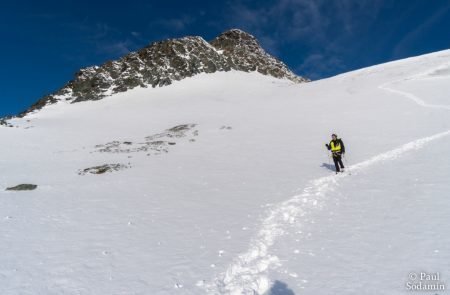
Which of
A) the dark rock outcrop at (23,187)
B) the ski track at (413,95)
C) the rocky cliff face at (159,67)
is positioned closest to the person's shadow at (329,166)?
the dark rock outcrop at (23,187)

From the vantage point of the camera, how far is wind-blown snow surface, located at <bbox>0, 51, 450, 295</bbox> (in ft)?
26.0

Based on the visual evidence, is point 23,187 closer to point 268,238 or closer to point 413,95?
point 268,238

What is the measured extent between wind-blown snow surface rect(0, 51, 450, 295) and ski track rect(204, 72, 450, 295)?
0.04 meters

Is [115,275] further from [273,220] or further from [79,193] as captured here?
[79,193]

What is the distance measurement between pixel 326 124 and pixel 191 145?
12.4 metres

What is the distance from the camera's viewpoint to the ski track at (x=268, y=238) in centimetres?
770

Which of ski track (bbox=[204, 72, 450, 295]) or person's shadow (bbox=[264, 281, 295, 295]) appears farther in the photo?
ski track (bbox=[204, 72, 450, 295])

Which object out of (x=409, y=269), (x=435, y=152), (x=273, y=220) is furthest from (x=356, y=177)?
(x=409, y=269)

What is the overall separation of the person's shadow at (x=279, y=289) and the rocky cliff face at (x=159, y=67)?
7005 cm

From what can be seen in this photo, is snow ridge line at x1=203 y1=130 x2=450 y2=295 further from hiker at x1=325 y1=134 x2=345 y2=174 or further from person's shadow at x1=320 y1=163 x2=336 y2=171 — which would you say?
person's shadow at x1=320 y1=163 x2=336 y2=171

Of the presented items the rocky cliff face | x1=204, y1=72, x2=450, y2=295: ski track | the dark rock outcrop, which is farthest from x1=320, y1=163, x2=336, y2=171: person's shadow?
the rocky cliff face

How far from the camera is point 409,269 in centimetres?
761

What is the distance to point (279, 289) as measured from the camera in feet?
24.6

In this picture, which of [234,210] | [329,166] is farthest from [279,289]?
[329,166]
